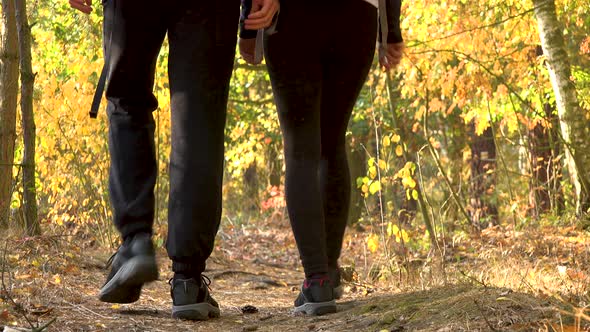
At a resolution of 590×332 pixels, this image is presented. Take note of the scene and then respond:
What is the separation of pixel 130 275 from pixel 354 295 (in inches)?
90.5

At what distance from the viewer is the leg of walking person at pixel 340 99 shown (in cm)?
330

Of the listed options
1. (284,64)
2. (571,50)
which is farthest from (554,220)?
(284,64)

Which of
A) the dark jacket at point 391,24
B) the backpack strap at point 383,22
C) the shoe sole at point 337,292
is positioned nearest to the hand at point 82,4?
the dark jacket at point 391,24

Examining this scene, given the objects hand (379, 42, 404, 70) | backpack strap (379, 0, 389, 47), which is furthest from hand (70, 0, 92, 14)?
hand (379, 42, 404, 70)

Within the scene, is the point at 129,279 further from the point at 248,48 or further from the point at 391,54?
the point at 391,54

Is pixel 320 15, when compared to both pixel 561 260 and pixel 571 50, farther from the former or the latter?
pixel 571 50

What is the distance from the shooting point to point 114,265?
272cm

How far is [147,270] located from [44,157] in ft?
23.2

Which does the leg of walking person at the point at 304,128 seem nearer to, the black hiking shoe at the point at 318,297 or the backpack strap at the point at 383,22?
the black hiking shoe at the point at 318,297

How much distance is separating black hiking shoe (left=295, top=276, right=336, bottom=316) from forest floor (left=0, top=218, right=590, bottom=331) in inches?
2.3

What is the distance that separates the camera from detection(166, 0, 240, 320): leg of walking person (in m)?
2.88

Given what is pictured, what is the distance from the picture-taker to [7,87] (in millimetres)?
6285

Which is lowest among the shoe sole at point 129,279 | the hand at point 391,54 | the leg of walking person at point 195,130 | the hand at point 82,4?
the shoe sole at point 129,279

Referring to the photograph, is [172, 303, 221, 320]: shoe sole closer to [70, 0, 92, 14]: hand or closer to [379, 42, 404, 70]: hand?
[70, 0, 92, 14]: hand
